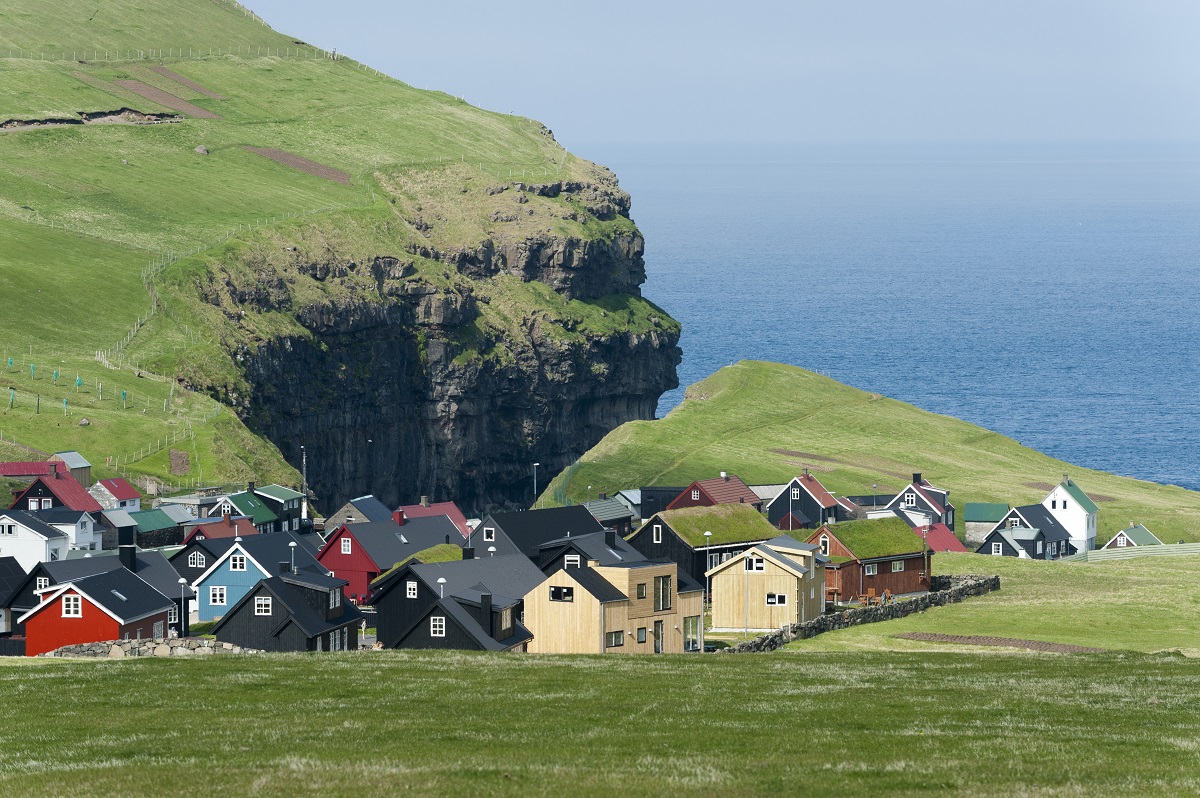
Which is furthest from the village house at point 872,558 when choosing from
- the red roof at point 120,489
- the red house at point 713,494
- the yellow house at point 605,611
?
the red roof at point 120,489

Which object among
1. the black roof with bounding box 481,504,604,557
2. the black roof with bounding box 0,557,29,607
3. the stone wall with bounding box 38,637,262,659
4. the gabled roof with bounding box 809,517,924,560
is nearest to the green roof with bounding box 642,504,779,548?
the gabled roof with bounding box 809,517,924,560

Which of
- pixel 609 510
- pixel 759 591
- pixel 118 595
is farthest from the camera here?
pixel 609 510

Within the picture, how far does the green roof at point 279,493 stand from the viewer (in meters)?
135

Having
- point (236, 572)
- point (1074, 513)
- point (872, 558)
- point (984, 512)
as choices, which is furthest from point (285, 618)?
point (1074, 513)

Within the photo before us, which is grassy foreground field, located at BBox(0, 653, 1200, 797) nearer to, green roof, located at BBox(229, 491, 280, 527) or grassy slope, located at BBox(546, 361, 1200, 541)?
green roof, located at BBox(229, 491, 280, 527)

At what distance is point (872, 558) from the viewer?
4237 inches

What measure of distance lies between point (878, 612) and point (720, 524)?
17022 mm

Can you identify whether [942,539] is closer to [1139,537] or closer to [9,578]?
[1139,537]

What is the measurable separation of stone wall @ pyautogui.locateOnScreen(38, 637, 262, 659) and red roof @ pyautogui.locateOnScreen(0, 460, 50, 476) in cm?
5895

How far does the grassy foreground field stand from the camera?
34562 millimetres

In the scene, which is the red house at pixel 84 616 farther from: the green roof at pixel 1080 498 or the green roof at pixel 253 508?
the green roof at pixel 1080 498

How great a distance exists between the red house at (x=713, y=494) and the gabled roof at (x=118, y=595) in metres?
49.8

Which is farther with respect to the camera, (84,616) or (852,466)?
(852,466)

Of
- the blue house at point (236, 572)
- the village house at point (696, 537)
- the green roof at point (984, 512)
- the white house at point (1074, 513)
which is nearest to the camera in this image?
the blue house at point (236, 572)
